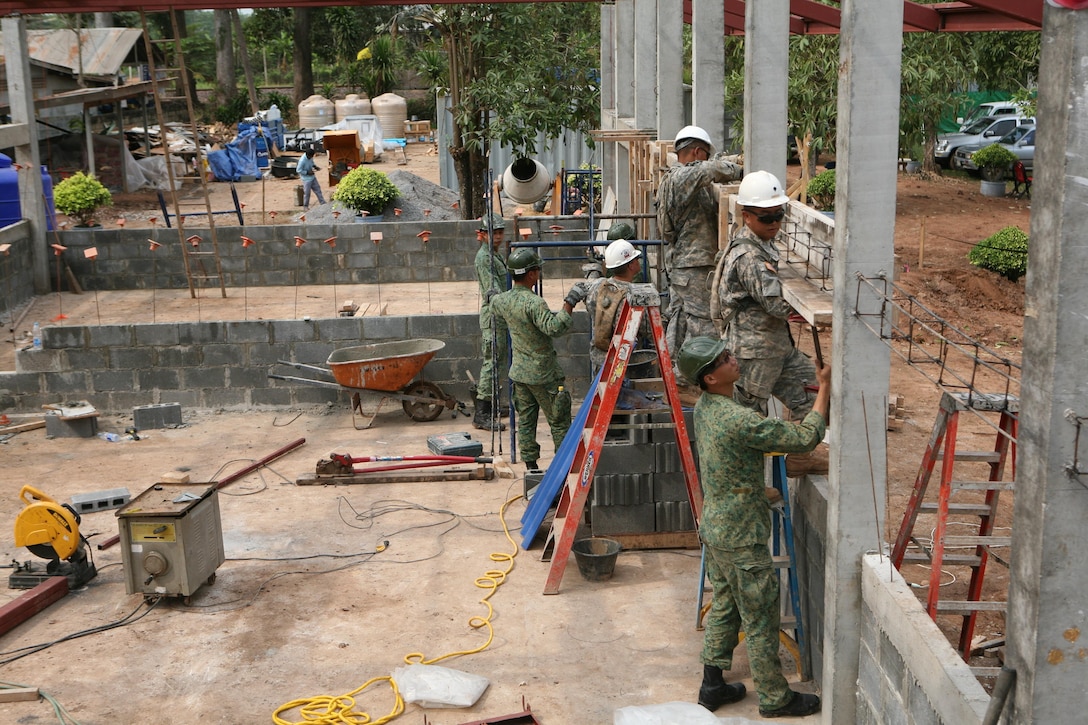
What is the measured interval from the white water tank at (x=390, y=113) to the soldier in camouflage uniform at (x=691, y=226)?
3214cm

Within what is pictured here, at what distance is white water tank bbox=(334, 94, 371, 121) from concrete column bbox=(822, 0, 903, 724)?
37.0m

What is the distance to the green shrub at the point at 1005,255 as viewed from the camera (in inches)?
693

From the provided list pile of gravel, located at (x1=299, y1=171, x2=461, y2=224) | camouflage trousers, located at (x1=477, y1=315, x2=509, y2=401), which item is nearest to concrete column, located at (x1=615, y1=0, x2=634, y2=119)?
camouflage trousers, located at (x1=477, y1=315, x2=509, y2=401)

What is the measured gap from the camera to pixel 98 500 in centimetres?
981

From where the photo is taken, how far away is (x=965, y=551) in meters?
7.29

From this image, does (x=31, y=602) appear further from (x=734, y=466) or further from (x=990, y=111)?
(x=990, y=111)

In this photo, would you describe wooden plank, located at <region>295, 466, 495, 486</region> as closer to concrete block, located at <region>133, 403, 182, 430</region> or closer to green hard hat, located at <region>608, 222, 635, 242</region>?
green hard hat, located at <region>608, 222, 635, 242</region>

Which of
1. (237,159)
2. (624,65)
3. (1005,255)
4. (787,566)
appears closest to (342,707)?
(787,566)

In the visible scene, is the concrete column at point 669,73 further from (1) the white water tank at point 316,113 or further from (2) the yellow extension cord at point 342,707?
(1) the white water tank at point 316,113

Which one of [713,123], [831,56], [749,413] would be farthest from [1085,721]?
[831,56]

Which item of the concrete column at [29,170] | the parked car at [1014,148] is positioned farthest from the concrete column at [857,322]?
the parked car at [1014,148]

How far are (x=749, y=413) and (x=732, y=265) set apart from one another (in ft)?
4.30

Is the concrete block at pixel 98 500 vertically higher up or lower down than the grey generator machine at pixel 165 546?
lower down

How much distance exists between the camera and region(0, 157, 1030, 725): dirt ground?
6.67 metres
